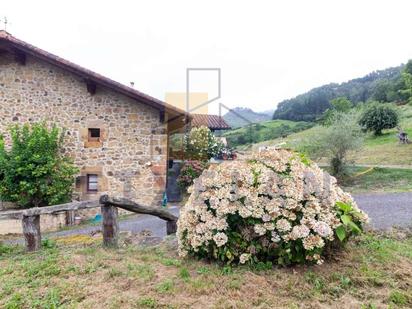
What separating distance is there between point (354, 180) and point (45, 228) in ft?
38.1

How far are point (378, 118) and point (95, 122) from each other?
19620mm

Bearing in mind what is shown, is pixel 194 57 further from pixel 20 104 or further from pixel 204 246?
pixel 204 246

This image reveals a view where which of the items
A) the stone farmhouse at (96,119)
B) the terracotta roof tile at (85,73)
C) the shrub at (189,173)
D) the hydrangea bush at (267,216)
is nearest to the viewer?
the hydrangea bush at (267,216)

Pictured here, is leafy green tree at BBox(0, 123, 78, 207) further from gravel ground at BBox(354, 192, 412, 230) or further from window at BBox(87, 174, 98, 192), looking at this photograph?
gravel ground at BBox(354, 192, 412, 230)

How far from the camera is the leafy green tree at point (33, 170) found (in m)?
8.48

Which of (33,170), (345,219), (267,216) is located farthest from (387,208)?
(33,170)

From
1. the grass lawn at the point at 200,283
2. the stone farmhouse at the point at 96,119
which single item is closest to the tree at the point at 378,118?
the stone farmhouse at the point at 96,119

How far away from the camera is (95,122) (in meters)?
9.48

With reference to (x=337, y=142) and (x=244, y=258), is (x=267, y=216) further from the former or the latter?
(x=337, y=142)

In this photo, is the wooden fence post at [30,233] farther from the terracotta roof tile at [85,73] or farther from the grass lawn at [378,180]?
the grass lawn at [378,180]

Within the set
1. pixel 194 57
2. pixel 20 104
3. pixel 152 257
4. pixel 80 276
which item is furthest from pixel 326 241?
pixel 194 57

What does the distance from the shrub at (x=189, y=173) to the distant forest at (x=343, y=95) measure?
3358 cm

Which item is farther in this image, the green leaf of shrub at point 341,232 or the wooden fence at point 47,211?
the wooden fence at point 47,211

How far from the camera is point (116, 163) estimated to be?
963 centimetres
